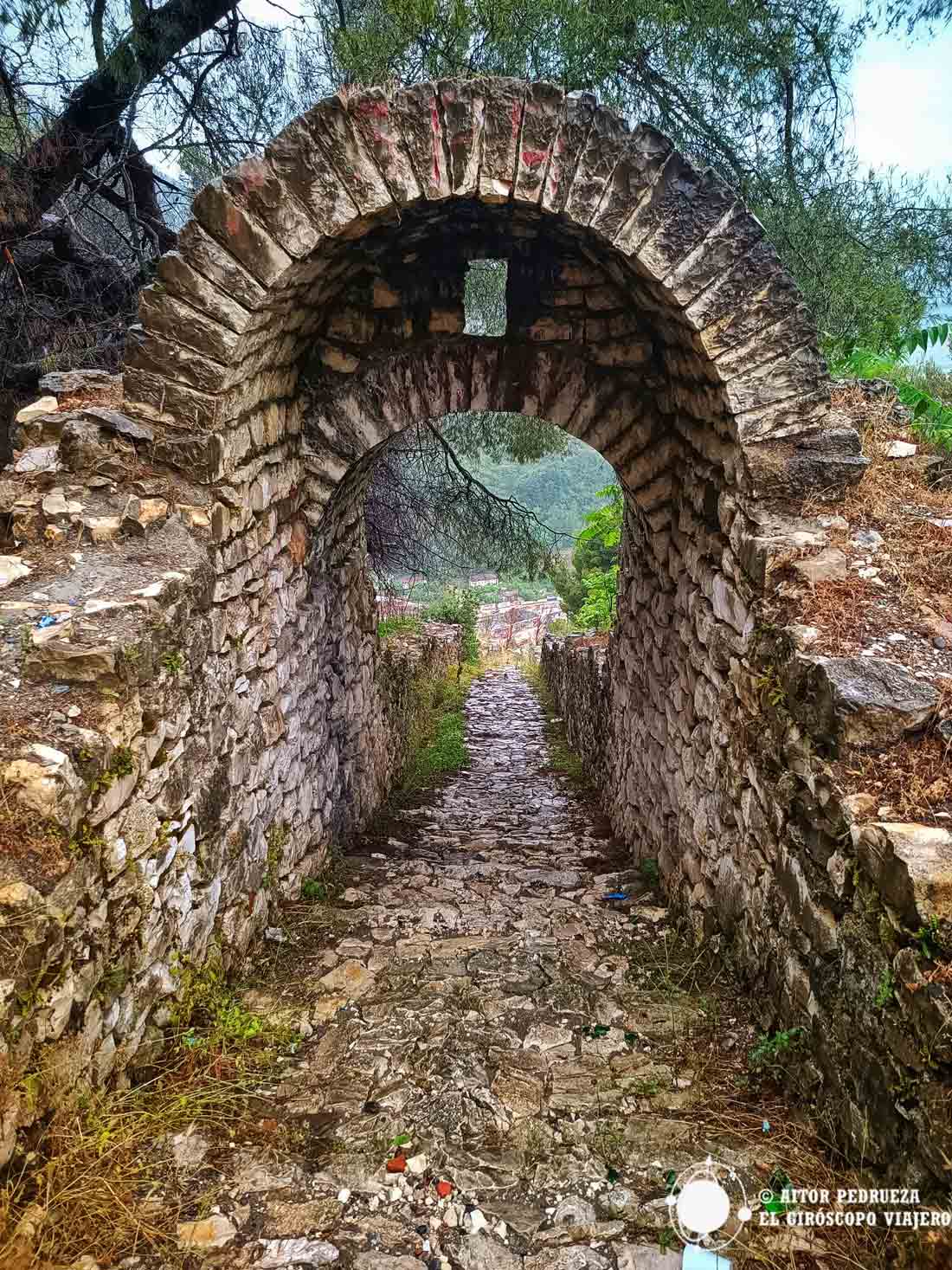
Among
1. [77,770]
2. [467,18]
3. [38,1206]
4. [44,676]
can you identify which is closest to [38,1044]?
[38,1206]

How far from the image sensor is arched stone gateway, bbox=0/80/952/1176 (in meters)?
2.23

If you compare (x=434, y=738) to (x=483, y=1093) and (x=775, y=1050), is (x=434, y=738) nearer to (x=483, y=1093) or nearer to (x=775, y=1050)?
(x=483, y=1093)

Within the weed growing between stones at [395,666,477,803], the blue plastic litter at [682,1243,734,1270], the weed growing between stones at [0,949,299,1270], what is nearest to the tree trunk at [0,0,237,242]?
the weed growing between stones at [0,949,299,1270]

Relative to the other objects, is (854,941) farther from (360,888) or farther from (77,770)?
(360,888)

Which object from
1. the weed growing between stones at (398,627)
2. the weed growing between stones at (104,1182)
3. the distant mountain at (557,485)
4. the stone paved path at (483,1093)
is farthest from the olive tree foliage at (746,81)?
the distant mountain at (557,485)

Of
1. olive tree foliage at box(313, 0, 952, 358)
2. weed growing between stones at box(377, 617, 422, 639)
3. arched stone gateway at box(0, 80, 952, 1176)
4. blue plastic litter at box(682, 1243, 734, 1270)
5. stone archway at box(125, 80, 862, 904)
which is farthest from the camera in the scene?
weed growing between stones at box(377, 617, 422, 639)

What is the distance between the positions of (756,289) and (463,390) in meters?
1.67

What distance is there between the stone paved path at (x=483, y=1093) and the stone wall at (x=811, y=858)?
35 cm

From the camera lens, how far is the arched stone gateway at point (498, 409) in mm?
2234

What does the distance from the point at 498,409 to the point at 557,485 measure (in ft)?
101

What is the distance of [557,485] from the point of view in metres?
34.3

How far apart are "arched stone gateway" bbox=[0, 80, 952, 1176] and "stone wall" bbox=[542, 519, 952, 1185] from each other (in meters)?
0.01

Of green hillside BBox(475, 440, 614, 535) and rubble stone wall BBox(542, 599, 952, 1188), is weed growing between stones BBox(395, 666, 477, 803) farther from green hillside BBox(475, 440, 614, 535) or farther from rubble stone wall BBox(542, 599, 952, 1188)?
green hillside BBox(475, 440, 614, 535)

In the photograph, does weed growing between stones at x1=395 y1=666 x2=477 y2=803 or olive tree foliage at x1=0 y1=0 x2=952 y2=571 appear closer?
olive tree foliage at x1=0 y1=0 x2=952 y2=571
